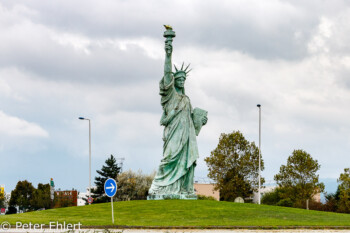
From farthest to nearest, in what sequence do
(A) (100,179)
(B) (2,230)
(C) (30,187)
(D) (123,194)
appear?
1. (C) (30,187)
2. (A) (100,179)
3. (D) (123,194)
4. (B) (2,230)

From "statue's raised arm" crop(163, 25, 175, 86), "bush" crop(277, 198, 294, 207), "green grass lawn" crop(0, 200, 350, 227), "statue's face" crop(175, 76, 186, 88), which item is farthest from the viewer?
"bush" crop(277, 198, 294, 207)

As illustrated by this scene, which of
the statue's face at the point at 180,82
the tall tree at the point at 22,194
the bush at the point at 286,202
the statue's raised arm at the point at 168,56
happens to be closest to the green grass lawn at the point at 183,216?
the statue's raised arm at the point at 168,56

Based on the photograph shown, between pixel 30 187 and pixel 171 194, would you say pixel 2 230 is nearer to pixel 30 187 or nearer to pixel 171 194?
pixel 171 194

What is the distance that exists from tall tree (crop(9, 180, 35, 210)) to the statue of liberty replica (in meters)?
73.3

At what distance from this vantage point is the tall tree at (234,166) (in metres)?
81.0

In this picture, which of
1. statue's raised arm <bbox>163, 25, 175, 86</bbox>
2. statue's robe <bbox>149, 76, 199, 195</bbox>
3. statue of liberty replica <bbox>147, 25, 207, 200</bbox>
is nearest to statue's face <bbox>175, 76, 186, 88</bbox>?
statue of liberty replica <bbox>147, 25, 207, 200</bbox>

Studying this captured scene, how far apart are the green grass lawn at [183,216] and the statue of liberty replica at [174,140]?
335cm

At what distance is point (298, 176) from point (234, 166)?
8.82 metres

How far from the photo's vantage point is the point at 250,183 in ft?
269

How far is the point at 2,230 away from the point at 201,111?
22238 mm

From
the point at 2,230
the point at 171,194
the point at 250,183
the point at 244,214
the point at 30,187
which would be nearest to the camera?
the point at 2,230

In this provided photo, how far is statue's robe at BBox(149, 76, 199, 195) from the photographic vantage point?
46750mm

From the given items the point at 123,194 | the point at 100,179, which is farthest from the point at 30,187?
the point at 123,194

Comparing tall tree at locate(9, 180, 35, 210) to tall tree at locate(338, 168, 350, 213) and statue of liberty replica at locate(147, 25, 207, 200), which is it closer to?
tall tree at locate(338, 168, 350, 213)
